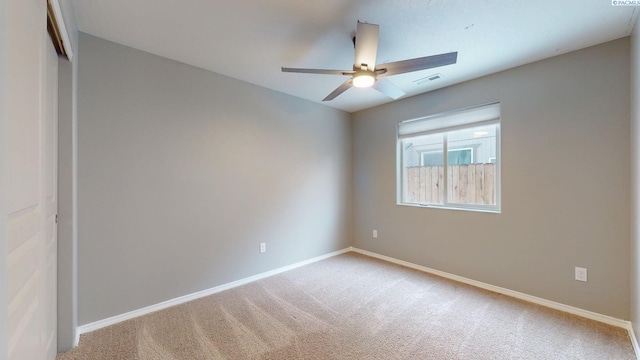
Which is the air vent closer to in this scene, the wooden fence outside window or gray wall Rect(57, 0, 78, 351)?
the wooden fence outside window

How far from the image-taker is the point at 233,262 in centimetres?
293

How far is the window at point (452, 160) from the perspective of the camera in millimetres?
2918

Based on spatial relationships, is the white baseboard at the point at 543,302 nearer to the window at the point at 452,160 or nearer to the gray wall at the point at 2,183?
the window at the point at 452,160

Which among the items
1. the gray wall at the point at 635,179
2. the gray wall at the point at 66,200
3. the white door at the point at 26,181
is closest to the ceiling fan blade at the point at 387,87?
the gray wall at the point at 635,179

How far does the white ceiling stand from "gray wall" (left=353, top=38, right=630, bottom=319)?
0.94 feet

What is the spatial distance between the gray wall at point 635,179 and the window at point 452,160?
97cm

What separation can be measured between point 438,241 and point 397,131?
5.45 feet

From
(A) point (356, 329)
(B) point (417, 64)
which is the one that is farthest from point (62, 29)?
(A) point (356, 329)

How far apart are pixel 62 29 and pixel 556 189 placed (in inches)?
161

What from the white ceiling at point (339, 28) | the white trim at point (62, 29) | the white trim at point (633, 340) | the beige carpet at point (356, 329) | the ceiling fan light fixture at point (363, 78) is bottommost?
the beige carpet at point (356, 329)

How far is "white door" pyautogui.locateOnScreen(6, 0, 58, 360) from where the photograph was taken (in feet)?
2.65

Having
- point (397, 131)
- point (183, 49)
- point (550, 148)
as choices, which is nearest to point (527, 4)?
point (550, 148)

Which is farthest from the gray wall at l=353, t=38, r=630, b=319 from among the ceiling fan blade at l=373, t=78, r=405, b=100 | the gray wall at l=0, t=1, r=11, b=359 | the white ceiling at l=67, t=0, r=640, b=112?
the gray wall at l=0, t=1, r=11, b=359

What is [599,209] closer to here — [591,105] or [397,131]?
[591,105]
